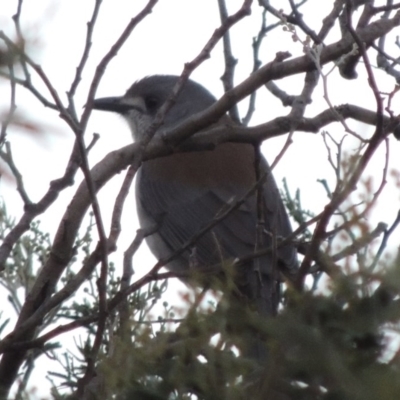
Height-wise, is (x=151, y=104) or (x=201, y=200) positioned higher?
(x=151, y=104)

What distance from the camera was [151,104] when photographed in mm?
7730

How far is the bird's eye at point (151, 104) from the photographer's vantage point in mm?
7695

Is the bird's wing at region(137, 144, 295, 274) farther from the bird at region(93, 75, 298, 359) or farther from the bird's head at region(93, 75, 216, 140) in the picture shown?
the bird's head at region(93, 75, 216, 140)

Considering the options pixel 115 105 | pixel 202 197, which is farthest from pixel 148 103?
pixel 202 197

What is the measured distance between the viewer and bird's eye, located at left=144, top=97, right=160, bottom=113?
7695mm

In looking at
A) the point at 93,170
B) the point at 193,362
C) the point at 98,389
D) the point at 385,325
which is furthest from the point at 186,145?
the point at 385,325

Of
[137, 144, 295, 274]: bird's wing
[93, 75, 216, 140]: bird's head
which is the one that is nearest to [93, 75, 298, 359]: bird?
[137, 144, 295, 274]: bird's wing

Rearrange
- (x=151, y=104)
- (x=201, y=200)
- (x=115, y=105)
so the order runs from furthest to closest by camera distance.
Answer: (x=151, y=104)
(x=115, y=105)
(x=201, y=200)

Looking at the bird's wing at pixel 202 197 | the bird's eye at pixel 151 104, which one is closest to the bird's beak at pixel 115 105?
the bird's eye at pixel 151 104

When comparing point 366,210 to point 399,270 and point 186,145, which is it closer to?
point 399,270

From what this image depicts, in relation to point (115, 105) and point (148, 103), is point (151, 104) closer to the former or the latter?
point (148, 103)

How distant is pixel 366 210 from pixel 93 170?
2054 mm

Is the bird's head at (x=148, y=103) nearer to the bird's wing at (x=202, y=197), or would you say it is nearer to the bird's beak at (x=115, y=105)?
the bird's beak at (x=115, y=105)

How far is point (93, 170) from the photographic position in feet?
11.6
